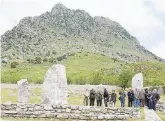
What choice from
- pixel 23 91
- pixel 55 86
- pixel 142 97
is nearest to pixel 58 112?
pixel 55 86

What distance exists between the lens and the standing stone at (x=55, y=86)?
101ft

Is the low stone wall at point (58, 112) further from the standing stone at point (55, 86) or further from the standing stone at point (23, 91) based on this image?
the standing stone at point (23, 91)

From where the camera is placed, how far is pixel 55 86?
31.0m

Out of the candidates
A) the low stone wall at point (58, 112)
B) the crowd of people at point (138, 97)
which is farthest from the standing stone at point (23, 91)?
the low stone wall at point (58, 112)

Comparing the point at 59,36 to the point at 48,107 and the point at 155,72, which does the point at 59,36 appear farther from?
the point at 48,107

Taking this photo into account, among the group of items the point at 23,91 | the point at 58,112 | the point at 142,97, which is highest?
the point at 23,91

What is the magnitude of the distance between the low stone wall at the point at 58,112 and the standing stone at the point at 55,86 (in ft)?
13.2

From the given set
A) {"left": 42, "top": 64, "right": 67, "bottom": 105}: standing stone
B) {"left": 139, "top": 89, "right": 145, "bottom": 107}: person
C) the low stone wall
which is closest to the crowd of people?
{"left": 139, "top": 89, "right": 145, "bottom": 107}: person

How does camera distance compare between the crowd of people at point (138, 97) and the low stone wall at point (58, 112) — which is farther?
the crowd of people at point (138, 97)

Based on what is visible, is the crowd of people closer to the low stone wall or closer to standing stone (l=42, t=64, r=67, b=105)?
standing stone (l=42, t=64, r=67, b=105)

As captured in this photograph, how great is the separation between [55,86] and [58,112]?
4.53m

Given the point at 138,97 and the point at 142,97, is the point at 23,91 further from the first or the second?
the point at 142,97

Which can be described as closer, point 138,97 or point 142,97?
point 142,97

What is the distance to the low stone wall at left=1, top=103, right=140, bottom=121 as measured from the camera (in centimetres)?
2644
